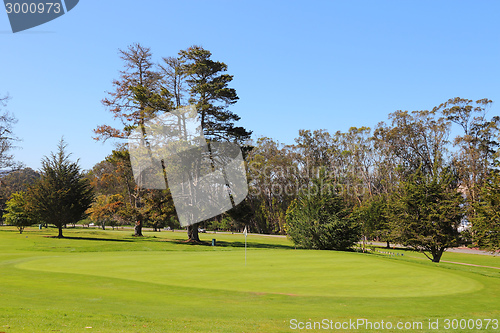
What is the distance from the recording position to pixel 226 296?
11.1 metres

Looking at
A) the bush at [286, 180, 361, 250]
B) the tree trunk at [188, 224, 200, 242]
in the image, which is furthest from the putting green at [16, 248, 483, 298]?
the tree trunk at [188, 224, 200, 242]

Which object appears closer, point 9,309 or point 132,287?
point 9,309

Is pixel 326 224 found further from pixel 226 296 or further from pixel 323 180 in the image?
pixel 226 296

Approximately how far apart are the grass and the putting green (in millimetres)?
36

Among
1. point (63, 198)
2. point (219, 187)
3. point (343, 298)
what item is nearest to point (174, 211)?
point (219, 187)

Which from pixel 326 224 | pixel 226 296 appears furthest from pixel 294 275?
pixel 326 224

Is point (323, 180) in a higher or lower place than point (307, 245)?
higher

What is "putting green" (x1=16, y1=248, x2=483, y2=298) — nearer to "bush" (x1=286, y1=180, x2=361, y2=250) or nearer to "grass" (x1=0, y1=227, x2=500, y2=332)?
"grass" (x1=0, y1=227, x2=500, y2=332)

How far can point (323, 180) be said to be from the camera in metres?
32.3

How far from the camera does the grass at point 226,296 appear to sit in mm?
7883

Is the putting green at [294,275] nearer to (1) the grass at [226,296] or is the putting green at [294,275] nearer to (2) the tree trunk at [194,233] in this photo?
(1) the grass at [226,296]

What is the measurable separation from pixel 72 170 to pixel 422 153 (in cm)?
6087

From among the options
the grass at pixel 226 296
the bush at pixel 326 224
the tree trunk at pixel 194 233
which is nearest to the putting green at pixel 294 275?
the grass at pixel 226 296

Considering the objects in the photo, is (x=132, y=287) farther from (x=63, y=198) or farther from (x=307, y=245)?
(x=63, y=198)
